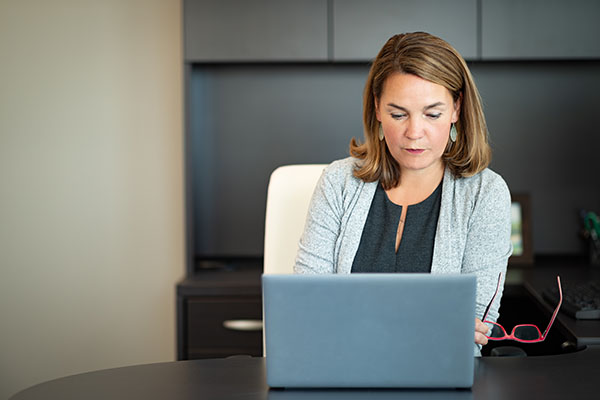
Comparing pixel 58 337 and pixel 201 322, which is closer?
pixel 201 322

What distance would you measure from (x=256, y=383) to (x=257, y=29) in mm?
1699

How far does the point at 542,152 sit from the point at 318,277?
2090 mm

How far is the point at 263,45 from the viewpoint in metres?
2.57

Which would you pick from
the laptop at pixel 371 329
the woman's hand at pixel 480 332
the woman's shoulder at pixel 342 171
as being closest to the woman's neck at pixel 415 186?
the woman's shoulder at pixel 342 171

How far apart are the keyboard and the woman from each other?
329 mm

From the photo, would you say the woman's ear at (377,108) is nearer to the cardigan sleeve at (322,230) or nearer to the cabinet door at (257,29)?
the cardigan sleeve at (322,230)

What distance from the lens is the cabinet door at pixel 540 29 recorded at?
99.1 inches

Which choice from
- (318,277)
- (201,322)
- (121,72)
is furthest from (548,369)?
(121,72)

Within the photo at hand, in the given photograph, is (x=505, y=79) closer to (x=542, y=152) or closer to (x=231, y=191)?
(x=542, y=152)

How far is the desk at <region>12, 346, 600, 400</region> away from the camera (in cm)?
110

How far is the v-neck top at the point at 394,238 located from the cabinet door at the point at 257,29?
40.5 inches

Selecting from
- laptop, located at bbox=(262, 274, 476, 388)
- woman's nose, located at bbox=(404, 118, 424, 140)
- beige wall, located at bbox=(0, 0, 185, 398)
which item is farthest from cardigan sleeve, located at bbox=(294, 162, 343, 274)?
beige wall, located at bbox=(0, 0, 185, 398)

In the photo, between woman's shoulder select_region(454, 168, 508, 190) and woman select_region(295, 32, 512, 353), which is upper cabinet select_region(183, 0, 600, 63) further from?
woman's shoulder select_region(454, 168, 508, 190)

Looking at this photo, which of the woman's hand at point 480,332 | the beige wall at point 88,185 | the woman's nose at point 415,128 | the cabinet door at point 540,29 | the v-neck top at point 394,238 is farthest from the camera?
the beige wall at point 88,185
